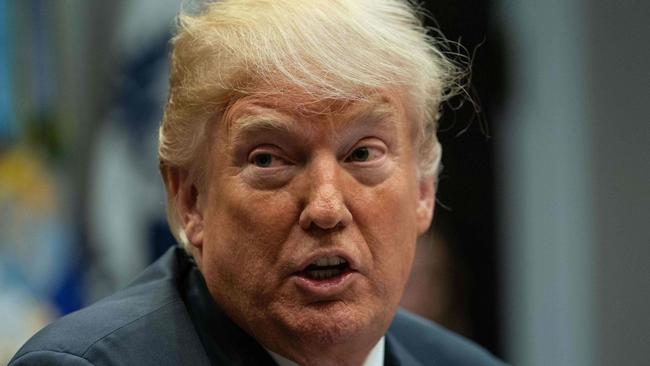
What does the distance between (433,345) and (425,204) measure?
1.26ft

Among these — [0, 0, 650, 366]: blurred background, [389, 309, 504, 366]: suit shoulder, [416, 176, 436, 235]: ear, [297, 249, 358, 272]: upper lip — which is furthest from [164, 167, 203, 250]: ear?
[0, 0, 650, 366]: blurred background

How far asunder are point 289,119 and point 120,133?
2240 mm

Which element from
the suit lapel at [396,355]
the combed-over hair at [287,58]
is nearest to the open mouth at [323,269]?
the combed-over hair at [287,58]

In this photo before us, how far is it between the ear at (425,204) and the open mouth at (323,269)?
32 cm

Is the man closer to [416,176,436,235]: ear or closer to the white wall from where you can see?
[416,176,436,235]: ear

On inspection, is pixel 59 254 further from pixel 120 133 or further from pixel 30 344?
pixel 30 344

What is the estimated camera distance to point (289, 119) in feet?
6.21

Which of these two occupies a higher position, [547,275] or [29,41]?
[29,41]

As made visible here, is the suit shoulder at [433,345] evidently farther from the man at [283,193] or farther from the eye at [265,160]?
the eye at [265,160]

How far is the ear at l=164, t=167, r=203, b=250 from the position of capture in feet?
6.75

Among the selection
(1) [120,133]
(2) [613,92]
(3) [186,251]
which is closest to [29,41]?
(1) [120,133]

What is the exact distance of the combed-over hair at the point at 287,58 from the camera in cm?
191

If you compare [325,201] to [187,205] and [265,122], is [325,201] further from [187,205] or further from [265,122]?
[187,205]

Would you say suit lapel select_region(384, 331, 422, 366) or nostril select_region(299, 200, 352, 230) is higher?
nostril select_region(299, 200, 352, 230)
